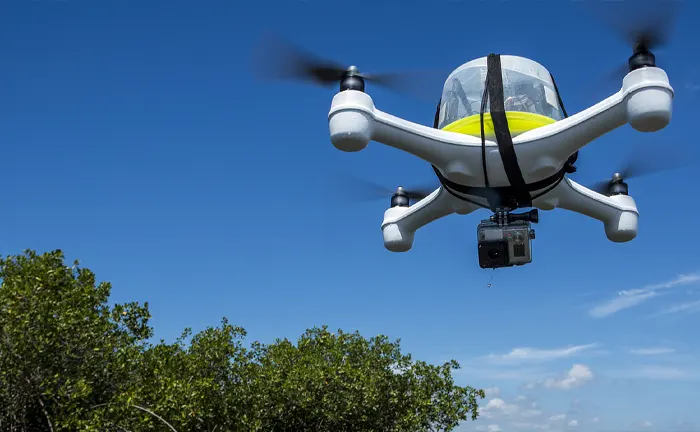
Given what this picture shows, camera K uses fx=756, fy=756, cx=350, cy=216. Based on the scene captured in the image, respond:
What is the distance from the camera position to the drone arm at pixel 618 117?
8.36 meters

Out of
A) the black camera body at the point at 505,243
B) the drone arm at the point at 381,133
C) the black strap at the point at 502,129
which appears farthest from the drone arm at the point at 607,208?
the drone arm at the point at 381,133

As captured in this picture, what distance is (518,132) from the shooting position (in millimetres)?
9203

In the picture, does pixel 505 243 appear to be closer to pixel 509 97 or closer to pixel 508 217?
pixel 508 217

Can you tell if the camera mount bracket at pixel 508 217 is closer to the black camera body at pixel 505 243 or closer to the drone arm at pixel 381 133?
the black camera body at pixel 505 243

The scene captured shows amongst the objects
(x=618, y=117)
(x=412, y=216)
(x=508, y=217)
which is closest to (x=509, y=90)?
(x=618, y=117)

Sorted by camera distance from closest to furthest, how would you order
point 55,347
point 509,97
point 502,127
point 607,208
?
1. point 502,127
2. point 509,97
3. point 607,208
4. point 55,347

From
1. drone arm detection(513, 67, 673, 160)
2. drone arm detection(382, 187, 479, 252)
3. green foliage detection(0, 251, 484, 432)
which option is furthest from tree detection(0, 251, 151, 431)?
drone arm detection(513, 67, 673, 160)

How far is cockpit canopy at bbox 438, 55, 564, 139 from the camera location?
928 centimetres

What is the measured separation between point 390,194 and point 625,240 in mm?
3619

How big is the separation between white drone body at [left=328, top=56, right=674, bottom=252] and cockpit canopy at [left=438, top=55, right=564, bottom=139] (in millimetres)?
28

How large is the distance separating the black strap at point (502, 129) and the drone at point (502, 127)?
0.01m

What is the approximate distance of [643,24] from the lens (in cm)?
852

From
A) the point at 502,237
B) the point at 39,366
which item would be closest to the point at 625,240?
the point at 502,237

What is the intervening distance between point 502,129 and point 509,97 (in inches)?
25.7
